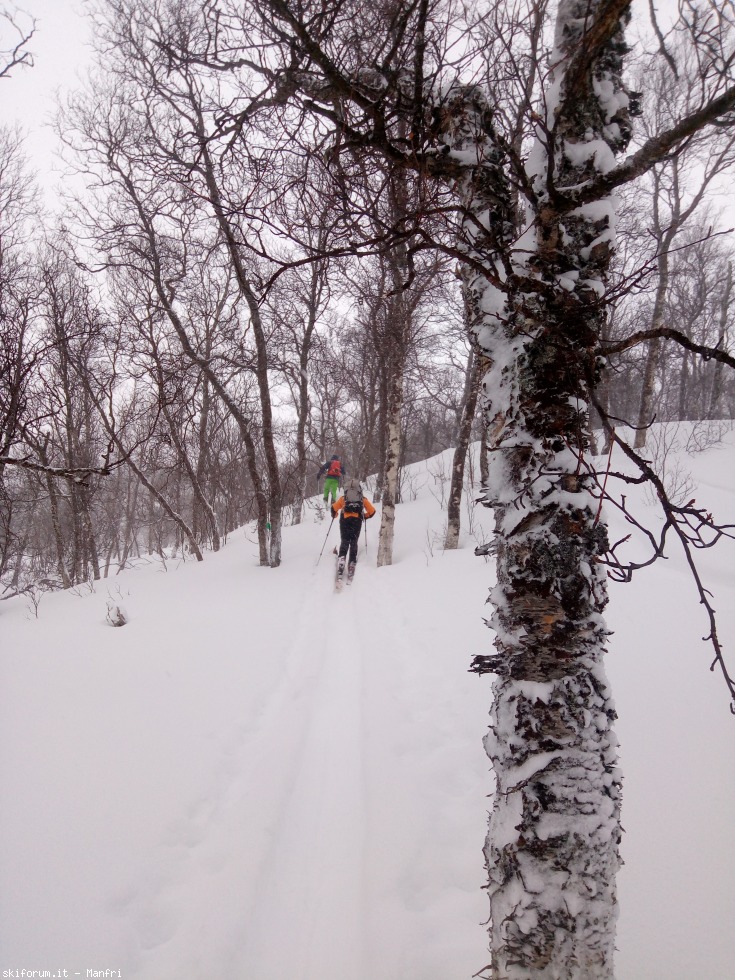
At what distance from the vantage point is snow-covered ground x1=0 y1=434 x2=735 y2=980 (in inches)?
75.8

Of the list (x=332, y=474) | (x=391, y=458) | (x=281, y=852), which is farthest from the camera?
(x=332, y=474)

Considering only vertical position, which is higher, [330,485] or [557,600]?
[330,485]

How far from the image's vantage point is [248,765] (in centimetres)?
309

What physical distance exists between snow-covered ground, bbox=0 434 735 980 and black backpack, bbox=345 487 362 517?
11.6ft

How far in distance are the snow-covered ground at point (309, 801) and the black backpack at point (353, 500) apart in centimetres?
353

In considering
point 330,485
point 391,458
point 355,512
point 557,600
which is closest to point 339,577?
point 355,512

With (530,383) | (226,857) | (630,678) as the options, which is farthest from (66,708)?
(630,678)

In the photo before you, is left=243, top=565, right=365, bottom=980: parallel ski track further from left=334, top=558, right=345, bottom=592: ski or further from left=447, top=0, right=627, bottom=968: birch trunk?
left=334, top=558, right=345, bottom=592: ski

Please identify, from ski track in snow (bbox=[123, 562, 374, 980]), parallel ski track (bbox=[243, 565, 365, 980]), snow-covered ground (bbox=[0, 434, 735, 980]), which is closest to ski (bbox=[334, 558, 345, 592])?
snow-covered ground (bbox=[0, 434, 735, 980])

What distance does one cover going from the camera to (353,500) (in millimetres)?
8539

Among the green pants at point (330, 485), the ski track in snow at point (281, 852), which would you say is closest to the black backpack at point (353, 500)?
the green pants at point (330, 485)

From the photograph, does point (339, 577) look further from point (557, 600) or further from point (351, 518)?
point (557, 600)

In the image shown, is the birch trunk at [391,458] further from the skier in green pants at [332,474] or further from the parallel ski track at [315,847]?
the skier in green pants at [332,474]

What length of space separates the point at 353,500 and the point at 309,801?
600cm
